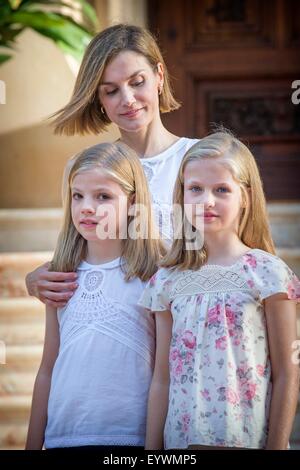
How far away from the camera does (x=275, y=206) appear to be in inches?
146

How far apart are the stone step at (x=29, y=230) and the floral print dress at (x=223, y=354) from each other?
84.0 inches

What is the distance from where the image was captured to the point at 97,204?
1.68 metres

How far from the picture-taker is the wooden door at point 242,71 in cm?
405

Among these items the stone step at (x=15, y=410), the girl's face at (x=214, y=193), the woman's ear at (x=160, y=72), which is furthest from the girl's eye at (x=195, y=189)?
the stone step at (x=15, y=410)

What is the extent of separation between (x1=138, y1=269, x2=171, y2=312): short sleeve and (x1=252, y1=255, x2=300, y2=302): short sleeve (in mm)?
174

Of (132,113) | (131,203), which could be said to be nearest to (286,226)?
(132,113)

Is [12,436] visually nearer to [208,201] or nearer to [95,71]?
[95,71]

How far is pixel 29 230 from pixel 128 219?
1.99 m

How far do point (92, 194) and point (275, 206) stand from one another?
212 centimetres

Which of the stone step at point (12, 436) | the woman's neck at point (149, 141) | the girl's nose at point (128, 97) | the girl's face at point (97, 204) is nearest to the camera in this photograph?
the girl's face at point (97, 204)

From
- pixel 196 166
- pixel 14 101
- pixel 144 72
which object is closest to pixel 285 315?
pixel 196 166

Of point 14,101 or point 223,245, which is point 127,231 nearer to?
point 223,245

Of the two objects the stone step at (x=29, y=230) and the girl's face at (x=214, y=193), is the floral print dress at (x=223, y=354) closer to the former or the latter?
the girl's face at (x=214, y=193)

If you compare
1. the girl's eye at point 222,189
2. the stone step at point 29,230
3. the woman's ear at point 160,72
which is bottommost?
the girl's eye at point 222,189
